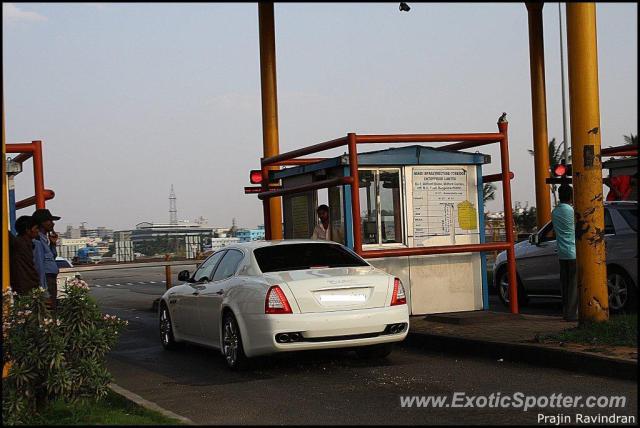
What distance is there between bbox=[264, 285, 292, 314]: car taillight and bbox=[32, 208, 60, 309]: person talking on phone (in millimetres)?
2368

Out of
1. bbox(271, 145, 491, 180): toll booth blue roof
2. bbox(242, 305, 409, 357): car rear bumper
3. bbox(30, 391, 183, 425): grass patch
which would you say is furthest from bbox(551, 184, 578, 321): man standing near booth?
A: bbox(30, 391, 183, 425): grass patch

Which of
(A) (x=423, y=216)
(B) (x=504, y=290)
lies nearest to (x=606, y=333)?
(A) (x=423, y=216)

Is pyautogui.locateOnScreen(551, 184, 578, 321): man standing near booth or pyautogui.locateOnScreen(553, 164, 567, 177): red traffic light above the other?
pyautogui.locateOnScreen(553, 164, 567, 177): red traffic light

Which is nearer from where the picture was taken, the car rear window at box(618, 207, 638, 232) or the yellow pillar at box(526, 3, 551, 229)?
the car rear window at box(618, 207, 638, 232)

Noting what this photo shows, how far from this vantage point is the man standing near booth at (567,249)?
43.4ft

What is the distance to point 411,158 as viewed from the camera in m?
14.6

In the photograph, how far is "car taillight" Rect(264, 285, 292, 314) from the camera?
10270mm

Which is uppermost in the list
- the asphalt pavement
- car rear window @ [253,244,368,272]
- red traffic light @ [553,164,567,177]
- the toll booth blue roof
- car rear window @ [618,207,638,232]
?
the toll booth blue roof

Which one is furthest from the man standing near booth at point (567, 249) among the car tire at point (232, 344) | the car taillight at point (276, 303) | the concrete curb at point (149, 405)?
the concrete curb at point (149, 405)

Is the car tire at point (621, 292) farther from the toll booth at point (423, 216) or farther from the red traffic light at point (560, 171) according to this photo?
the red traffic light at point (560, 171)

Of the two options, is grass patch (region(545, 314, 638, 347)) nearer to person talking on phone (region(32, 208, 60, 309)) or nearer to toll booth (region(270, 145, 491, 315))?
toll booth (region(270, 145, 491, 315))

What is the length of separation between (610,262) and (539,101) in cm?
796

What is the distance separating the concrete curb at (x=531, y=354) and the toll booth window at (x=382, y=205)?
234cm

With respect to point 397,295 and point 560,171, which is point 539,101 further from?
point 397,295
